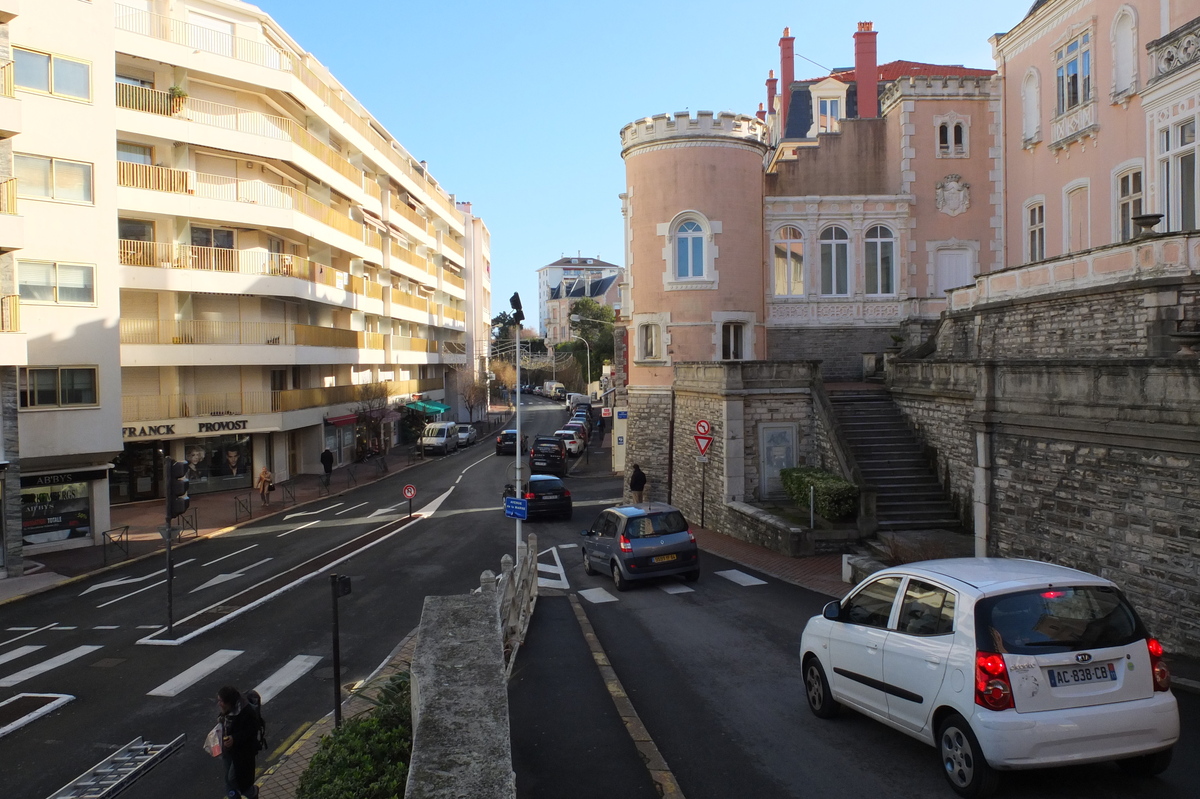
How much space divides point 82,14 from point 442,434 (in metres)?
28.7

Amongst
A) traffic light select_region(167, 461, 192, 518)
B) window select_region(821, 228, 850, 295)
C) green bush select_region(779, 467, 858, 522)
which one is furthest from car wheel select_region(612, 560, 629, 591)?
window select_region(821, 228, 850, 295)

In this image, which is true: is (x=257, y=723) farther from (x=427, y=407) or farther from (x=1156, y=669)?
(x=427, y=407)

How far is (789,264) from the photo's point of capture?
30062 millimetres

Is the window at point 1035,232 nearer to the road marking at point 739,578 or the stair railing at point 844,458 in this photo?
the stair railing at point 844,458

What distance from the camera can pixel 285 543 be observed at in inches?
915

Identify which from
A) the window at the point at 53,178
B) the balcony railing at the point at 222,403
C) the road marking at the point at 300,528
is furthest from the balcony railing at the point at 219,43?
the road marking at the point at 300,528

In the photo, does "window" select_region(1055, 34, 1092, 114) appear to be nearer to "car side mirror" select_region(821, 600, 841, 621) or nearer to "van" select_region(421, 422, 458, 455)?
"car side mirror" select_region(821, 600, 841, 621)

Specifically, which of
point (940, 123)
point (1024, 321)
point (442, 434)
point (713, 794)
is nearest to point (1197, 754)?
point (713, 794)

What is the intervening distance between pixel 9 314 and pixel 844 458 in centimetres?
1983

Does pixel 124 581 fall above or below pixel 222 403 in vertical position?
below

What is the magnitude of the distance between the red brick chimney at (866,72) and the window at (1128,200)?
11124mm

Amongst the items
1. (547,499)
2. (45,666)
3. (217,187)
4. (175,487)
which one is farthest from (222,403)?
(45,666)

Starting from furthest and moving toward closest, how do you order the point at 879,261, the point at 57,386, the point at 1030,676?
the point at 879,261
the point at 57,386
the point at 1030,676

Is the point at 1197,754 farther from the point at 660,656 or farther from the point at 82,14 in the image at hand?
the point at 82,14
